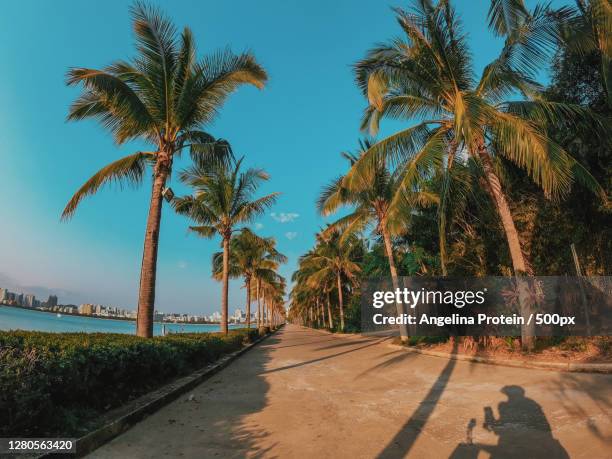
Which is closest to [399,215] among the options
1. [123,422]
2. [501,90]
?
→ [501,90]

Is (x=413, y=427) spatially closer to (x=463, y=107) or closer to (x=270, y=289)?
(x=463, y=107)

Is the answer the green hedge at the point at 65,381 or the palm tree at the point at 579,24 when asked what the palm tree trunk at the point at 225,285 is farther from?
the palm tree at the point at 579,24

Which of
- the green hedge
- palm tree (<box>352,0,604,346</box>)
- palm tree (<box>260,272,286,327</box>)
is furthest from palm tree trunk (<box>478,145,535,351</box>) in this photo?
palm tree (<box>260,272,286,327</box>)

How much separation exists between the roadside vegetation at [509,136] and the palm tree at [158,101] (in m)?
4.37

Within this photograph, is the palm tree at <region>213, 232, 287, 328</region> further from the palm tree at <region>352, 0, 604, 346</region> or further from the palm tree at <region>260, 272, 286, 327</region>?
the palm tree at <region>352, 0, 604, 346</region>

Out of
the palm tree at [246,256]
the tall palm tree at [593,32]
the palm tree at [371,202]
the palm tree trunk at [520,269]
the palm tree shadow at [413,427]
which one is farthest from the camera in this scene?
the palm tree at [246,256]

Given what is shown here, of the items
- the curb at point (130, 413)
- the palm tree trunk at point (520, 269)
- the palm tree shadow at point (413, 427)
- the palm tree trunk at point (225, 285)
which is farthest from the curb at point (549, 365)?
the palm tree trunk at point (225, 285)

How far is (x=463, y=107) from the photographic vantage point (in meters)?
8.18

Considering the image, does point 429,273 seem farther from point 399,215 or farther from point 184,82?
point 184,82

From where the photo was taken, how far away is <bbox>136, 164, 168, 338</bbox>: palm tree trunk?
8148 millimetres

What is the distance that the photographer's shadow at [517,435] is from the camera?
3.67m

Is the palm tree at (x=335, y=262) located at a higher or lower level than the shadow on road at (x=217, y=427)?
higher

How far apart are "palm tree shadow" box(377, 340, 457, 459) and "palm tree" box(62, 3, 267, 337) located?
634 cm

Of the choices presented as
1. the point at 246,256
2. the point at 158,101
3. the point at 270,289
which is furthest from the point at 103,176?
the point at 270,289
